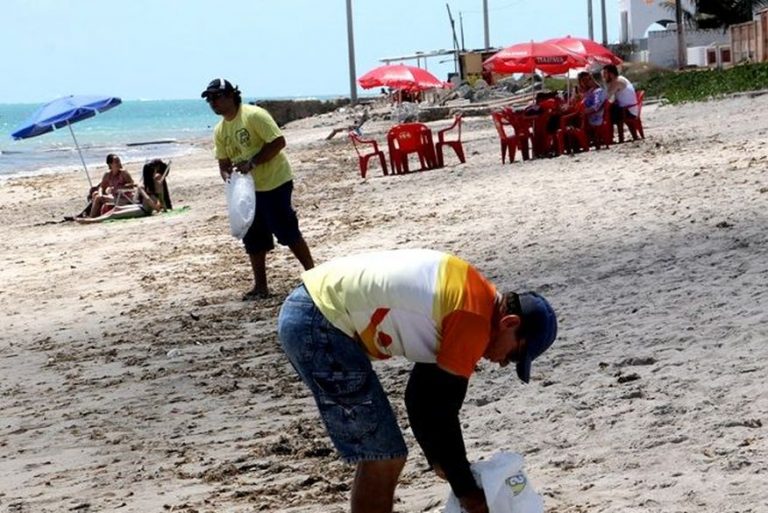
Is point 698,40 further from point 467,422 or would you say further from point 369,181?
point 467,422

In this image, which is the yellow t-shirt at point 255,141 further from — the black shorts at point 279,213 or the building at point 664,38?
the building at point 664,38

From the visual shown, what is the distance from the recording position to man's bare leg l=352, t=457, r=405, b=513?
406 centimetres

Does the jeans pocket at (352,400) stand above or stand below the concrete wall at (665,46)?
above

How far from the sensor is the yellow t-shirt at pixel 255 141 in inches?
364

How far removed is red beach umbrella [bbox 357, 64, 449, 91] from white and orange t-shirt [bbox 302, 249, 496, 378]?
85.4 ft

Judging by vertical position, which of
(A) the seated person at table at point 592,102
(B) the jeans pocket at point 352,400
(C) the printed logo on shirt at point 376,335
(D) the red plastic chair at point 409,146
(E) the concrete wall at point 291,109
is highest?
(C) the printed logo on shirt at point 376,335

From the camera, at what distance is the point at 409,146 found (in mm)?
20438

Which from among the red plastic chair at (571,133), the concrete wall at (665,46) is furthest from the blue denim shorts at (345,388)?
the concrete wall at (665,46)

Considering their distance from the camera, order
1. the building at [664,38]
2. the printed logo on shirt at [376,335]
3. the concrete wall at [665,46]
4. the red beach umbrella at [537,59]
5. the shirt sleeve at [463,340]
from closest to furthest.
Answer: the shirt sleeve at [463,340], the printed logo on shirt at [376,335], the red beach umbrella at [537,59], the building at [664,38], the concrete wall at [665,46]

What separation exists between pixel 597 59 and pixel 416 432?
2144 centimetres

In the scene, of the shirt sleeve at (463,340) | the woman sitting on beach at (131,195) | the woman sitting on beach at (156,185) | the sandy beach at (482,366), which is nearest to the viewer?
the shirt sleeve at (463,340)

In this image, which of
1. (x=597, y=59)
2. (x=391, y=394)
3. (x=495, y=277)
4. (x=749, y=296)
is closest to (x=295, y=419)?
(x=391, y=394)

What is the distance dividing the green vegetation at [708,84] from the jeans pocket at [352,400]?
23490 millimetres

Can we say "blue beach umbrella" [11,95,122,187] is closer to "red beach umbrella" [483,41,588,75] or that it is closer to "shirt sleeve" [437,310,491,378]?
"red beach umbrella" [483,41,588,75]
